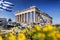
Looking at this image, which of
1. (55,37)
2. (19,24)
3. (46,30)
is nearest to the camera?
(55,37)

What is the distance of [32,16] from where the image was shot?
4.39 m

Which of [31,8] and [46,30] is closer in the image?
[46,30]

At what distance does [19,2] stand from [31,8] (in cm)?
31

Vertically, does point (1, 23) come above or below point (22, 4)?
below

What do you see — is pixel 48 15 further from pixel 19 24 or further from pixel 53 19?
pixel 19 24

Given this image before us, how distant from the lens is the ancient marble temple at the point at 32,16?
439cm

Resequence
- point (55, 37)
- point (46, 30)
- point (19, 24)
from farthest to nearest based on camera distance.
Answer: point (19, 24) → point (46, 30) → point (55, 37)

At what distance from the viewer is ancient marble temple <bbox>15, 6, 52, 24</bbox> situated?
4391 mm

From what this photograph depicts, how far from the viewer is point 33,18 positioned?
4375 mm

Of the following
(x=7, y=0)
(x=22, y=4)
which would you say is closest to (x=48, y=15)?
(x=22, y=4)

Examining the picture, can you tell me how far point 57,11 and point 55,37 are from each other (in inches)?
122

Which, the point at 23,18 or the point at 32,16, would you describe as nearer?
the point at 32,16

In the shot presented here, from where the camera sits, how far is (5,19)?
449cm

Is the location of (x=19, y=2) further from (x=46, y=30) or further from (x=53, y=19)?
(x=46, y=30)
